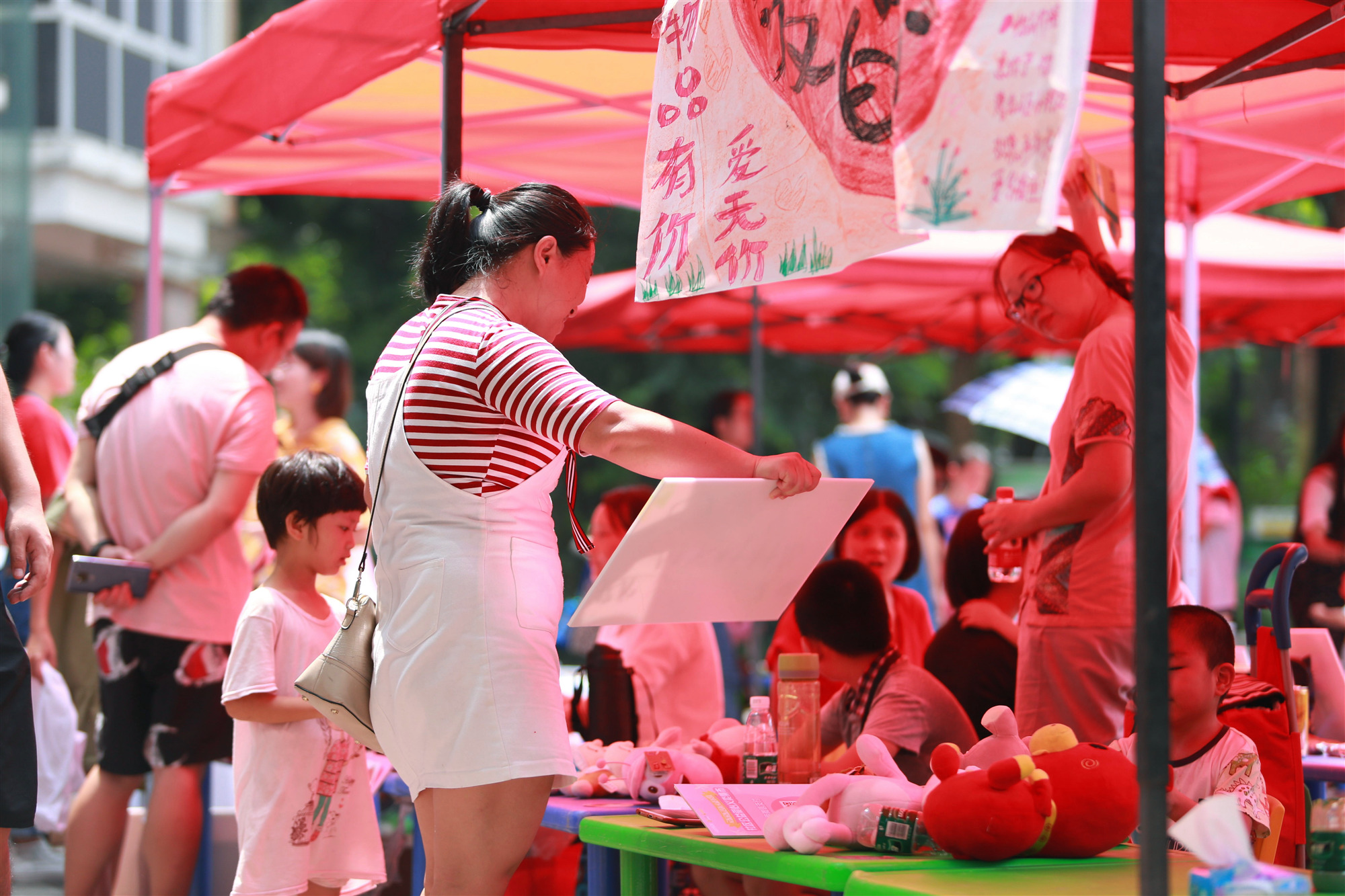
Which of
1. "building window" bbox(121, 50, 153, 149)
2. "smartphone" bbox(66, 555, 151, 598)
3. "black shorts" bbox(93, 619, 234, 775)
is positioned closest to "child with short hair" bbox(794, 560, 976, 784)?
"black shorts" bbox(93, 619, 234, 775)

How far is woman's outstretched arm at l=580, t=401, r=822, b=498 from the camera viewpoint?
206 cm

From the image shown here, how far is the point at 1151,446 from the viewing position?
1.71 meters

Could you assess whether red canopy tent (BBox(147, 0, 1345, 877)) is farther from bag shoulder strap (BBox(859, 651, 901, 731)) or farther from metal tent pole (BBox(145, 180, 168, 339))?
bag shoulder strap (BBox(859, 651, 901, 731))

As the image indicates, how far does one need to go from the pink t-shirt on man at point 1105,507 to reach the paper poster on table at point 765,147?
1066 mm

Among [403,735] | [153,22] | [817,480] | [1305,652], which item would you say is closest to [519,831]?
[403,735]

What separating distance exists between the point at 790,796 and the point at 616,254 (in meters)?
11.0

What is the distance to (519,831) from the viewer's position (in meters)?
2.13

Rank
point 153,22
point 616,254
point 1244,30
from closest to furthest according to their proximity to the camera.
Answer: point 1244,30 → point 616,254 → point 153,22

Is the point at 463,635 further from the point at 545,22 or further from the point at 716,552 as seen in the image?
the point at 545,22

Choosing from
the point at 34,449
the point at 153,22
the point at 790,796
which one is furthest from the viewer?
the point at 153,22

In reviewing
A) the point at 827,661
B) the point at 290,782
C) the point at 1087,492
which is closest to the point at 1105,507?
the point at 1087,492

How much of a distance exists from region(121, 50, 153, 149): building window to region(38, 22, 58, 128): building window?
0.81 m

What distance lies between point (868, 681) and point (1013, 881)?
47.8 inches

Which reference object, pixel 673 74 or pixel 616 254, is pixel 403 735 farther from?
pixel 616 254
